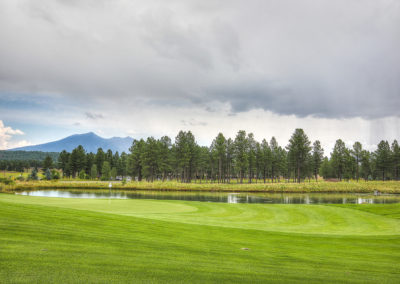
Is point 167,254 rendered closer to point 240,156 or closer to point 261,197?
point 261,197

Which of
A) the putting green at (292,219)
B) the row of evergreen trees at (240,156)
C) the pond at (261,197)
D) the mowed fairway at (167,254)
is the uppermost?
the row of evergreen trees at (240,156)

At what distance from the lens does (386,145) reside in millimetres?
85562

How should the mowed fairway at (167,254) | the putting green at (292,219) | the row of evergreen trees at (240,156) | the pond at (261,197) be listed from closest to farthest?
the mowed fairway at (167,254)
the putting green at (292,219)
the pond at (261,197)
the row of evergreen trees at (240,156)

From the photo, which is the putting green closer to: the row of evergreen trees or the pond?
the pond

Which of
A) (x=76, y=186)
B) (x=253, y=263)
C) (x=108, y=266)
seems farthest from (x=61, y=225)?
(x=76, y=186)

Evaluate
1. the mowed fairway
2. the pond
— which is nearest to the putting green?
the mowed fairway

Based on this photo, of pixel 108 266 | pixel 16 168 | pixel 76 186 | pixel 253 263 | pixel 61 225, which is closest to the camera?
pixel 108 266

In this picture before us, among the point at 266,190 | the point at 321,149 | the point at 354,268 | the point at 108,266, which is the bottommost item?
the point at 266,190

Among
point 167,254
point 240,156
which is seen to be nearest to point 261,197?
point 240,156

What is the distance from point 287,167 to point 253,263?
96366 mm

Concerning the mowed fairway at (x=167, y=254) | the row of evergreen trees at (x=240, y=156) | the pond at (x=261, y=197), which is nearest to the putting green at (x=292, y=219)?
the mowed fairway at (x=167, y=254)

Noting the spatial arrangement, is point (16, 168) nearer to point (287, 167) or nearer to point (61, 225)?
point (287, 167)

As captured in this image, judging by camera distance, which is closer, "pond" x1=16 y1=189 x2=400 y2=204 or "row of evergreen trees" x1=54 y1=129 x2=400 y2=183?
"pond" x1=16 y1=189 x2=400 y2=204

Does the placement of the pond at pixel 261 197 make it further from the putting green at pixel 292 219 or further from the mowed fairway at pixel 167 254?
the mowed fairway at pixel 167 254
